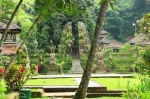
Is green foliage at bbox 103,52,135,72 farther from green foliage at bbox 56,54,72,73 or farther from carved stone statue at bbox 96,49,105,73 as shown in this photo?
green foliage at bbox 56,54,72,73

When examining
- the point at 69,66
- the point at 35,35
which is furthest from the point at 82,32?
the point at 35,35

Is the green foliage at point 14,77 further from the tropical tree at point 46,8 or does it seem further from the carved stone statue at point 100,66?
the carved stone statue at point 100,66

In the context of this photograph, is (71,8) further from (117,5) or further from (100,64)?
(117,5)

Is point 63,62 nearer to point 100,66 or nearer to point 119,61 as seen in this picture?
point 100,66

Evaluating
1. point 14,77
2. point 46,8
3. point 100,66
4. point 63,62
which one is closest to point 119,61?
point 100,66

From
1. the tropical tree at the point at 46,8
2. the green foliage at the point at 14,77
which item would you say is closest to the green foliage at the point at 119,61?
the green foliage at the point at 14,77

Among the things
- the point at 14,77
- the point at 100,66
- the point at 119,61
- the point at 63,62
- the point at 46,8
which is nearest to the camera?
the point at 46,8

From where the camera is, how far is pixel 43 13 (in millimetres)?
7906

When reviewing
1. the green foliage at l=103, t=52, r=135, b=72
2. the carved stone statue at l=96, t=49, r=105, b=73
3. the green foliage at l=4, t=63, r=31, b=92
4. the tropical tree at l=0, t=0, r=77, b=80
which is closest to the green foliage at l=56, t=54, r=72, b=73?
the carved stone statue at l=96, t=49, r=105, b=73

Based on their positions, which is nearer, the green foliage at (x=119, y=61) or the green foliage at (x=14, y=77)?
the green foliage at (x=14, y=77)

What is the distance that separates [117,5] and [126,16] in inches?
199

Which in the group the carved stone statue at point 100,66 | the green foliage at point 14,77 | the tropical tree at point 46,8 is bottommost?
the carved stone statue at point 100,66

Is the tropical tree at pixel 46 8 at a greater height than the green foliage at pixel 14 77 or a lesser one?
greater

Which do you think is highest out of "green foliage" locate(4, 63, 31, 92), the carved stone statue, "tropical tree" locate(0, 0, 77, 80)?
"tropical tree" locate(0, 0, 77, 80)
